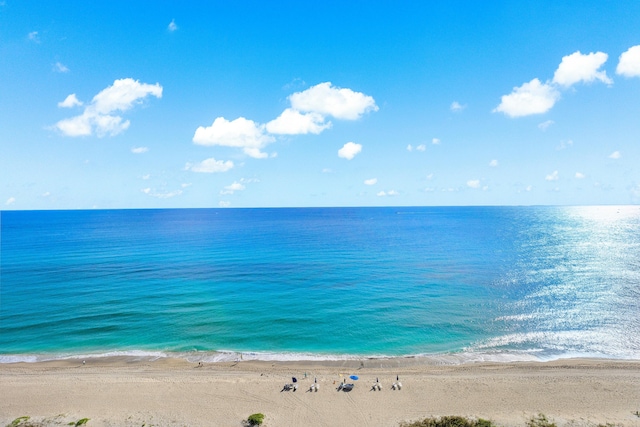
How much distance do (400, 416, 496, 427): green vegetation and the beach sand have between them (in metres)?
1.12

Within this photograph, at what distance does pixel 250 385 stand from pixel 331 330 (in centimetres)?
1581

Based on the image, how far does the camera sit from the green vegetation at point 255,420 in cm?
2745

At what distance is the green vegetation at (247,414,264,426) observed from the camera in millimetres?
27453

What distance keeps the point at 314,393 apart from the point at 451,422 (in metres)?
12.3

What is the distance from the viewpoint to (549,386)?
32531 mm

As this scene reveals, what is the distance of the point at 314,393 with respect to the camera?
31703 mm

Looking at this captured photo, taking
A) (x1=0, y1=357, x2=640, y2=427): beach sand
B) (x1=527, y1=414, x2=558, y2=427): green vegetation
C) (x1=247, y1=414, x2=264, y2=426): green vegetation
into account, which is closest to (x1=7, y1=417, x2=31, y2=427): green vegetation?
(x1=0, y1=357, x2=640, y2=427): beach sand

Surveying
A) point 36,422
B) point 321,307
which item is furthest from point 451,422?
point 36,422

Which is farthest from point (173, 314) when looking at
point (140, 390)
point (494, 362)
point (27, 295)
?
point (494, 362)

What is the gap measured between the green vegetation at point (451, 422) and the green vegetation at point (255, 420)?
11654mm

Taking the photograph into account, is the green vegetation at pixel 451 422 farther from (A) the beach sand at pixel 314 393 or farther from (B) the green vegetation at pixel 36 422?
(B) the green vegetation at pixel 36 422

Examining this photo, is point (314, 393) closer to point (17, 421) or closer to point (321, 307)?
point (321, 307)

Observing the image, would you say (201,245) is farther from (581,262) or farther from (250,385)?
(581,262)

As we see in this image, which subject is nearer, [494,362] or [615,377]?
[615,377]
